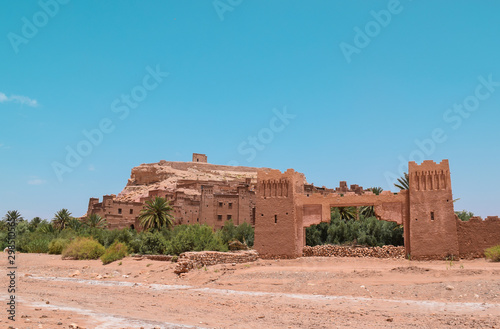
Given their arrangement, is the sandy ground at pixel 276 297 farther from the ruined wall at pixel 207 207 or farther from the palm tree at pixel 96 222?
the ruined wall at pixel 207 207

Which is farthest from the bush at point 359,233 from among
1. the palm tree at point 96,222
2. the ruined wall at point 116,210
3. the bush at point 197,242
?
the ruined wall at point 116,210

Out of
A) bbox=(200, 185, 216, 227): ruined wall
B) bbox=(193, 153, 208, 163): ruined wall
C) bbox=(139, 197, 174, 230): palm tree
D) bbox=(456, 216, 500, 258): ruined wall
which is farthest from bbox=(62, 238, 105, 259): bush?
bbox=(193, 153, 208, 163): ruined wall

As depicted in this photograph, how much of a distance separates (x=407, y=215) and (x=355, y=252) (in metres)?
4.32

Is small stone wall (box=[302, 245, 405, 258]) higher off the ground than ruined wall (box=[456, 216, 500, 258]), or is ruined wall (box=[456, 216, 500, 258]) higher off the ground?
ruined wall (box=[456, 216, 500, 258])

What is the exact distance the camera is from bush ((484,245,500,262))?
20.4 metres

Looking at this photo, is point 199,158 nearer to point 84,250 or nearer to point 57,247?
point 57,247

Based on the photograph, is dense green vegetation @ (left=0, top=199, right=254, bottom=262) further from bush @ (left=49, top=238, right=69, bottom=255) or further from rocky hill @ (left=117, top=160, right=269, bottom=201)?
rocky hill @ (left=117, top=160, right=269, bottom=201)

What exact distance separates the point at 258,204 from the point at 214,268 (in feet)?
17.6

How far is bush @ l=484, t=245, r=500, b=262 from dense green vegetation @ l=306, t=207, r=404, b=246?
8792 millimetres

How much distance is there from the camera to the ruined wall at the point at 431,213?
22.1 meters

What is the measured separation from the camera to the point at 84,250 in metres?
30.6

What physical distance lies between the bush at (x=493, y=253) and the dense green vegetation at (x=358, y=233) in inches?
346

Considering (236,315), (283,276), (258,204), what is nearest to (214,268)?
(283,276)

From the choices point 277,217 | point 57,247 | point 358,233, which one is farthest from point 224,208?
point 277,217
